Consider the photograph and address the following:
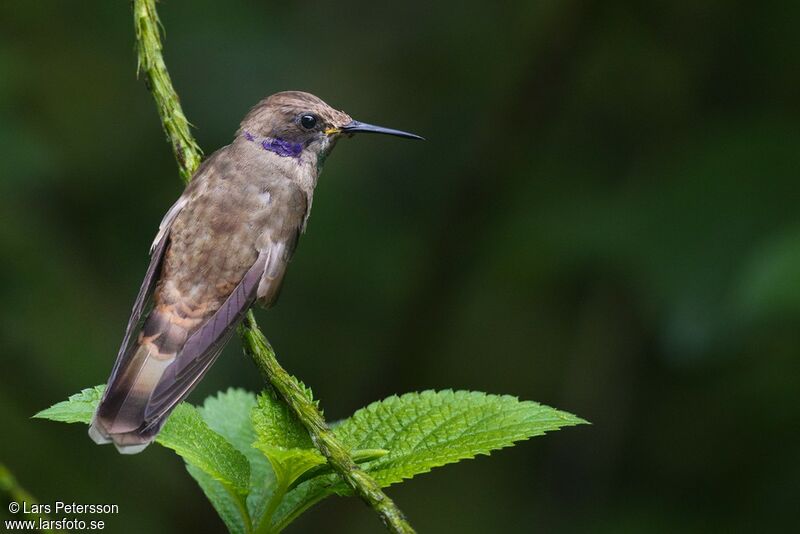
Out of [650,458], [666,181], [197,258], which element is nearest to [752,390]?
[650,458]

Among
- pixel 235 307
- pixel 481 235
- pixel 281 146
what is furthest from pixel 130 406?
pixel 481 235

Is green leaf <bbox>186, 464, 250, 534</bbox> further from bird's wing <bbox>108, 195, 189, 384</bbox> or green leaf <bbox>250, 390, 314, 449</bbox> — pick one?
bird's wing <bbox>108, 195, 189, 384</bbox>

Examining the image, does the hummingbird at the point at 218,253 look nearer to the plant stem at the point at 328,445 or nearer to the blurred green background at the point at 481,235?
the plant stem at the point at 328,445

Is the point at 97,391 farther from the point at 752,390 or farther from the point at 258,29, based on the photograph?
the point at 258,29

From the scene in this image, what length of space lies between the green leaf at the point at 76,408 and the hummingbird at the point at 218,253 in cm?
10

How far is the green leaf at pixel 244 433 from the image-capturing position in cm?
255

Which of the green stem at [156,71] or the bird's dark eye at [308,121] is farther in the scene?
the bird's dark eye at [308,121]

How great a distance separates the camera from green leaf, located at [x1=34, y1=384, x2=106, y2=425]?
2.34m

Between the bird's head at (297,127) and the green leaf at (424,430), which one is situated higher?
the bird's head at (297,127)

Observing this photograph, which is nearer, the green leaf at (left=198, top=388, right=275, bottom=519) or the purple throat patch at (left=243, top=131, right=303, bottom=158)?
the green leaf at (left=198, top=388, right=275, bottom=519)

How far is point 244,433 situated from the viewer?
2.78m

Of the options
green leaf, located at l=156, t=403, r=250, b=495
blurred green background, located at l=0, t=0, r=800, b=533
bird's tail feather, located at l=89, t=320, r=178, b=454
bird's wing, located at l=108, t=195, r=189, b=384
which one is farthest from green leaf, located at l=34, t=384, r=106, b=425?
blurred green background, located at l=0, t=0, r=800, b=533

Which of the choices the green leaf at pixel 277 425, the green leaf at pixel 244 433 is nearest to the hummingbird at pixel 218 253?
the green leaf at pixel 244 433

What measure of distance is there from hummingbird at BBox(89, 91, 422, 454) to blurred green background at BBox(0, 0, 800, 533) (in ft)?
5.46
